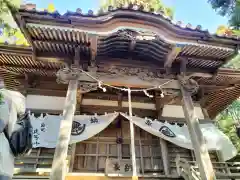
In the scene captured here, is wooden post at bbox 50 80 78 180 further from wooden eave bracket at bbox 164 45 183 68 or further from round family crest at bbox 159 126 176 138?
round family crest at bbox 159 126 176 138

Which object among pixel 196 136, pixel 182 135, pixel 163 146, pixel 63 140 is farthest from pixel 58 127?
pixel 182 135

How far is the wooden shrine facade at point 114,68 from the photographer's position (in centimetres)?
541

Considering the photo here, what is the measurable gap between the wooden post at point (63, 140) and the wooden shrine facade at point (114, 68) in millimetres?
39

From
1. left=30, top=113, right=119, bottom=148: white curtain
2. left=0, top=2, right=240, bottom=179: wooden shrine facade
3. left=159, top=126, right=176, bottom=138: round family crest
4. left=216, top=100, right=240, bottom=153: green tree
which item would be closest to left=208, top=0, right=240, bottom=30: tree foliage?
left=0, top=2, right=240, bottom=179: wooden shrine facade

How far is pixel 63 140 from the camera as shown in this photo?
4.70 metres

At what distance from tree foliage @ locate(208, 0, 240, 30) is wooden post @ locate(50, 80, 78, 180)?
626cm

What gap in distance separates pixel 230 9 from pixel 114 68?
5.34 m

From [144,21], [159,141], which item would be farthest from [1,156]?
[159,141]

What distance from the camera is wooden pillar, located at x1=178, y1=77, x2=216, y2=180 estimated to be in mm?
4957

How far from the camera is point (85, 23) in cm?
530

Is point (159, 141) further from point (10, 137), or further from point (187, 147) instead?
point (10, 137)

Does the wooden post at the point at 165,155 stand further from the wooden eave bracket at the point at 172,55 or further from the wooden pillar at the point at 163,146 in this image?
the wooden eave bracket at the point at 172,55

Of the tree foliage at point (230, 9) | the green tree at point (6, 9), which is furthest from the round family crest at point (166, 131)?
the green tree at point (6, 9)

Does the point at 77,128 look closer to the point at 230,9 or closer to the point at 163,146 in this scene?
the point at 163,146
